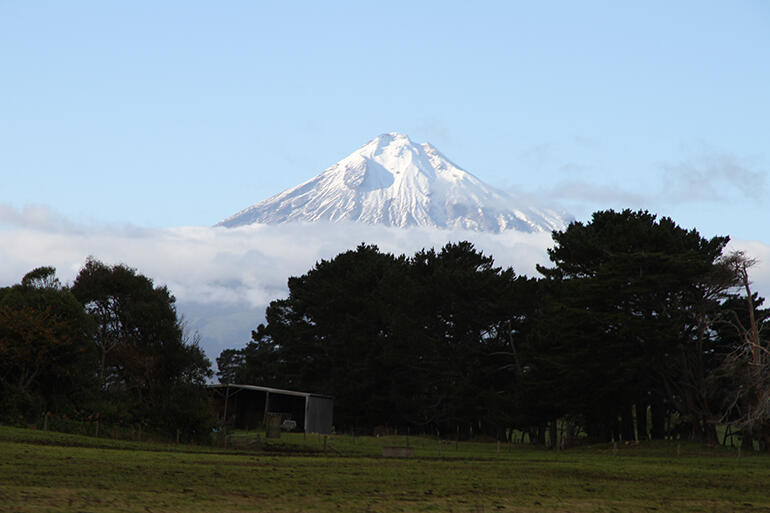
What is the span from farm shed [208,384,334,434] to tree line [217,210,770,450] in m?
5.43

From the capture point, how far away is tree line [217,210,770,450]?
51844mm

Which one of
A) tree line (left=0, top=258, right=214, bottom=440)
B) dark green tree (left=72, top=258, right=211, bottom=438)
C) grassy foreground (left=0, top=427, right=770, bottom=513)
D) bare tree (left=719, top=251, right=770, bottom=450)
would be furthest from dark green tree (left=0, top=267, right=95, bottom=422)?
bare tree (left=719, top=251, right=770, bottom=450)

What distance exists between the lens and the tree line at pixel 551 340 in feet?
170

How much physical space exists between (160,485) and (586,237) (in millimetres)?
44430

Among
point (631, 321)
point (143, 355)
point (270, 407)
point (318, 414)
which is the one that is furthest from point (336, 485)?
point (270, 407)

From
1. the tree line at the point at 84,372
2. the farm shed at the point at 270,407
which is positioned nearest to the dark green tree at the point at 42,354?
the tree line at the point at 84,372

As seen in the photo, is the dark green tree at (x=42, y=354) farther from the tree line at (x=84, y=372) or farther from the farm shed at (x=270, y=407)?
the farm shed at (x=270, y=407)

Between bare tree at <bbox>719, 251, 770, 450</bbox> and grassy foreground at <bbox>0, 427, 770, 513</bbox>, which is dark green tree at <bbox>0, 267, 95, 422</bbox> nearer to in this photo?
grassy foreground at <bbox>0, 427, 770, 513</bbox>

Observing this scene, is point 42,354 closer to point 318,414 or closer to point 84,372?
point 84,372

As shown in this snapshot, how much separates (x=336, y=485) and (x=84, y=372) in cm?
3217

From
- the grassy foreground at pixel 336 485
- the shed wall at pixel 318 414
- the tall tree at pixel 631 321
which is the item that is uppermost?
the tall tree at pixel 631 321

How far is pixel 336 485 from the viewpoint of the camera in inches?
930

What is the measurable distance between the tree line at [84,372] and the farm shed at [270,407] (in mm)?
22240

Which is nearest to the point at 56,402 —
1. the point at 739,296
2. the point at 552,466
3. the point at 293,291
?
the point at 552,466
